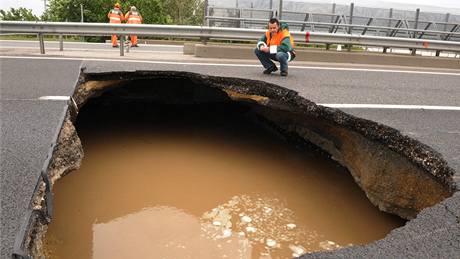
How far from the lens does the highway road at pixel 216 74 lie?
2.72 metres

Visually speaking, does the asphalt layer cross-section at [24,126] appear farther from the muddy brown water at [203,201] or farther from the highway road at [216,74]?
the muddy brown water at [203,201]

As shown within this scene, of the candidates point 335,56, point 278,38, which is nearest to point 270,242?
point 278,38

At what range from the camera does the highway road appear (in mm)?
2720

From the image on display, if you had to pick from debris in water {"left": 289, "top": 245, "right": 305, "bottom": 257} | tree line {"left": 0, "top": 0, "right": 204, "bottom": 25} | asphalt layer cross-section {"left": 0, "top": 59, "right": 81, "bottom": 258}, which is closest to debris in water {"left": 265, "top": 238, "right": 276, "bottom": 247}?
debris in water {"left": 289, "top": 245, "right": 305, "bottom": 257}

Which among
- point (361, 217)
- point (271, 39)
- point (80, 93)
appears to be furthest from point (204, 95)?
point (361, 217)

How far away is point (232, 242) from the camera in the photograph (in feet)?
11.0

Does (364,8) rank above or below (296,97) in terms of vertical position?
above

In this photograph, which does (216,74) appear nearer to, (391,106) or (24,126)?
(391,106)

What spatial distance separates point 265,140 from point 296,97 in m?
1.42

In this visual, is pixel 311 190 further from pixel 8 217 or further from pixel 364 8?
pixel 364 8

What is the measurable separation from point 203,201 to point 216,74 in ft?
7.70

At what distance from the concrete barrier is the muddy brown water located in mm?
2712

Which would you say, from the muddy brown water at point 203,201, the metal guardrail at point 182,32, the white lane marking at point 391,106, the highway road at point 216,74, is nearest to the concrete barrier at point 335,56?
the metal guardrail at point 182,32

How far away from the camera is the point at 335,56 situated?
8.55m
